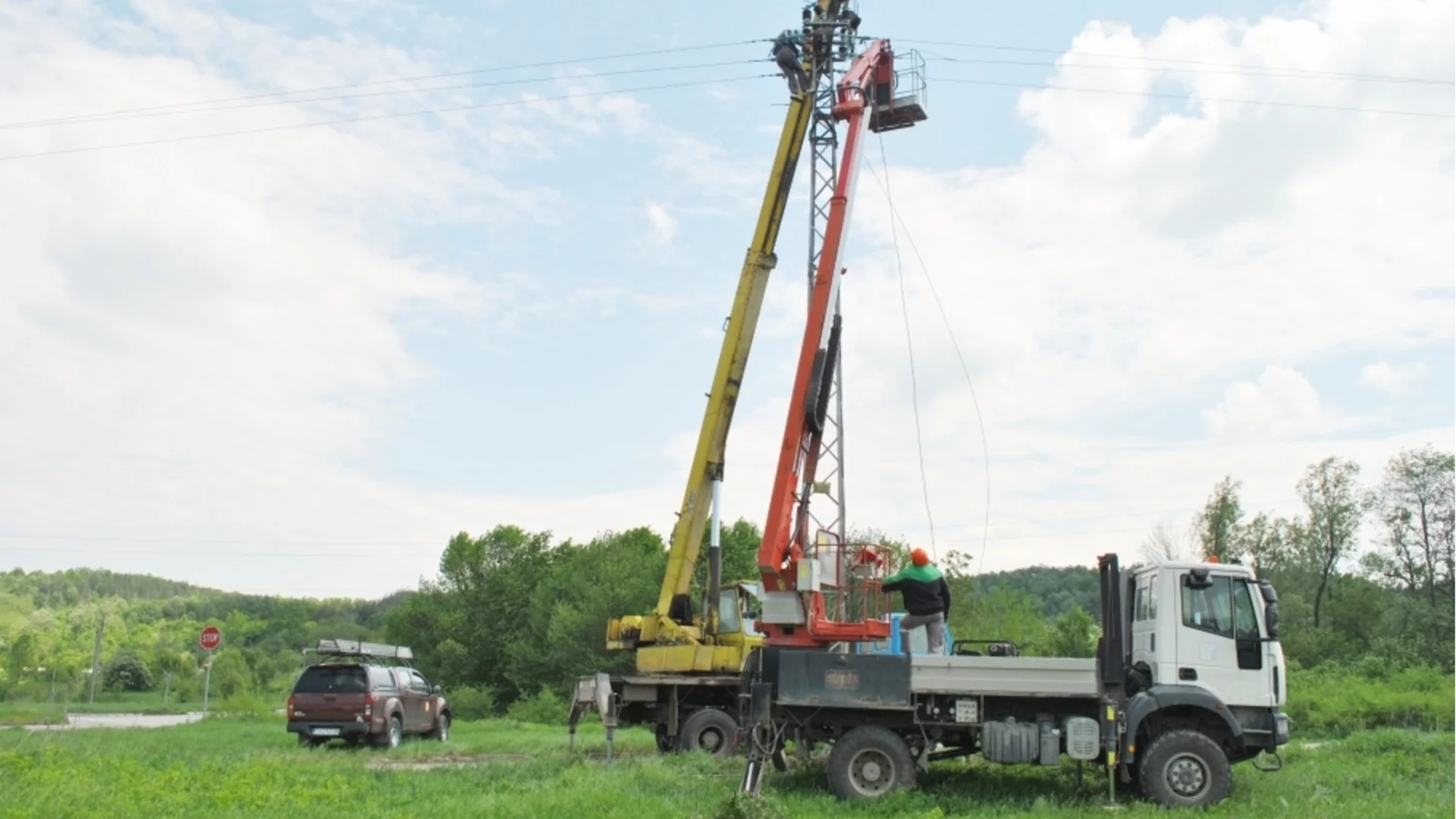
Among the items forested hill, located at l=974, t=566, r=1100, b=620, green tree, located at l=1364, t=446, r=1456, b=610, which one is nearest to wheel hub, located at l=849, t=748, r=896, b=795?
forested hill, located at l=974, t=566, r=1100, b=620

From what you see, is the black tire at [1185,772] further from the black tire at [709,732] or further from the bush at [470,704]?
the bush at [470,704]

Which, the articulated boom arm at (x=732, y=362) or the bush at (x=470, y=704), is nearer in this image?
the articulated boom arm at (x=732, y=362)

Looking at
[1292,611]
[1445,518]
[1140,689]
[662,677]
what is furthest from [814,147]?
[1445,518]

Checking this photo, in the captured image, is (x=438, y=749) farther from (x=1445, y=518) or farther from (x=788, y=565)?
(x=1445, y=518)

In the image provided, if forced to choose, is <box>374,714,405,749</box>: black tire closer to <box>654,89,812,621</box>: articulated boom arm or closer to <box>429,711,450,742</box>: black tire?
<box>429,711,450,742</box>: black tire

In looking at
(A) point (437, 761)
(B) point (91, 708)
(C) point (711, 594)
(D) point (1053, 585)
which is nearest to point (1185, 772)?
(C) point (711, 594)

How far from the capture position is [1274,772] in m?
15.2

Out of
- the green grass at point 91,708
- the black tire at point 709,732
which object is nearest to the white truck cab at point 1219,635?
the black tire at point 709,732

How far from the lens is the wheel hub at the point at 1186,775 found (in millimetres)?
12445

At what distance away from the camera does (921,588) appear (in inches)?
556

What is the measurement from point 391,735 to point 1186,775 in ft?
44.1

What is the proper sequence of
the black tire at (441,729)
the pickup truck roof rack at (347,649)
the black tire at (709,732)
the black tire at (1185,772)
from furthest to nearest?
the black tire at (441,729), the pickup truck roof rack at (347,649), the black tire at (709,732), the black tire at (1185,772)

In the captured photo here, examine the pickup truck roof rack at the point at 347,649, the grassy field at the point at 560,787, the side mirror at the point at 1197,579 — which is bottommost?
the grassy field at the point at 560,787

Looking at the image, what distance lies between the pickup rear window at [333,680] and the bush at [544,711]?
17.0m
